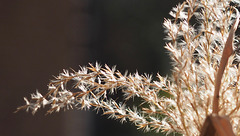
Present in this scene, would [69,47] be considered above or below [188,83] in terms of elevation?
above

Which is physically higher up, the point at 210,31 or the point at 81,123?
the point at 81,123

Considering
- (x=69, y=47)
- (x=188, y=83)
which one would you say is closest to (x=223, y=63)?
(x=188, y=83)

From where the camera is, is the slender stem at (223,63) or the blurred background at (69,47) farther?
the blurred background at (69,47)

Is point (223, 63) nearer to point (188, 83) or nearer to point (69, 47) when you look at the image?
point (188, 83)

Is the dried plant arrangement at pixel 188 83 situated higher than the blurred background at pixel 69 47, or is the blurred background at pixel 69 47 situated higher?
the blurred background at pixel 69 47

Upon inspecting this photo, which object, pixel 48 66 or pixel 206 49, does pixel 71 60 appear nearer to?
pixel 48 66

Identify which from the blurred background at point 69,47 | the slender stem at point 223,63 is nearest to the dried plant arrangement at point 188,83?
the slender stem at point 223,63

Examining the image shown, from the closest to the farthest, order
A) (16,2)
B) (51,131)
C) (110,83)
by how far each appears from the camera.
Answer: (110,83), (16,2), (51,131)

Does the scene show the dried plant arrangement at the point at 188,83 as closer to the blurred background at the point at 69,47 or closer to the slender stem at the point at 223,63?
the slender stem at the point at 223,63

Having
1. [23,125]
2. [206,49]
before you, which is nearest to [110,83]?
[206,49]
